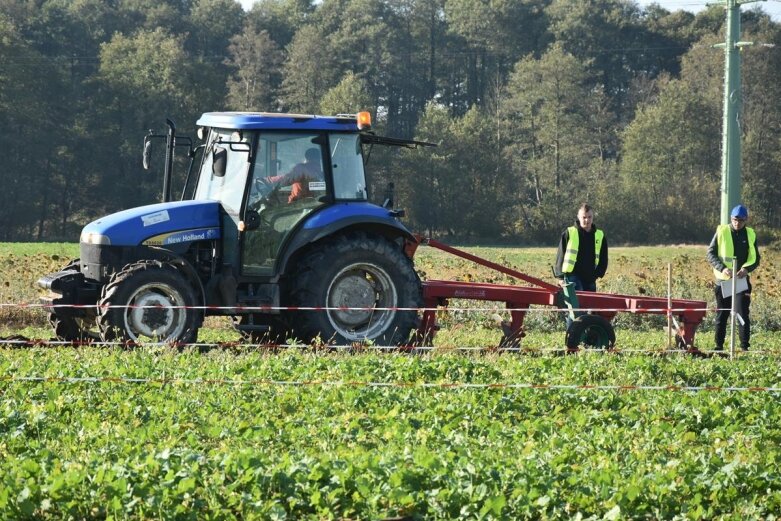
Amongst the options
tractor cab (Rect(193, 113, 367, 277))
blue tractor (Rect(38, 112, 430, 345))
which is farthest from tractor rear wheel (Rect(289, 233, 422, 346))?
tractor cab (Rect(193, 113, 367, 277))

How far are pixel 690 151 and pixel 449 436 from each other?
5607cm

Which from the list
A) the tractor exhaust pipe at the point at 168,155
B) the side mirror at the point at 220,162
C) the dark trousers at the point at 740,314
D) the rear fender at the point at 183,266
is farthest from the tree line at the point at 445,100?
the rear fender at the point at 183,266

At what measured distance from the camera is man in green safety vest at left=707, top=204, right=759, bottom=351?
47.7ft

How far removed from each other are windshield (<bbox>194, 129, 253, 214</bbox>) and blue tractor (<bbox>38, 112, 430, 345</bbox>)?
0.5 inches

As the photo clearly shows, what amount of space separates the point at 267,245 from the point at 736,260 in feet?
18.1

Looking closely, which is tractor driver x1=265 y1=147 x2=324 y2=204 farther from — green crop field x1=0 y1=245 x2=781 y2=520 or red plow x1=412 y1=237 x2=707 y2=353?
green crop field x1=0 y1=245 x2=781 y2=520

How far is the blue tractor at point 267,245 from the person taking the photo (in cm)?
1241

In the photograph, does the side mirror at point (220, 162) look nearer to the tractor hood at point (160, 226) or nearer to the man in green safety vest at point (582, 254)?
the tractor hood at point (160, 226)

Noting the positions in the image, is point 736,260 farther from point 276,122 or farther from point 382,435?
point 382,435

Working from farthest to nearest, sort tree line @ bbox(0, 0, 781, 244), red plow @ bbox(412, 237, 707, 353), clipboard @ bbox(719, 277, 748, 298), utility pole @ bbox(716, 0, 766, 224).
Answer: tree line @ bbox(0, 0, 781, 244)
utility pole @ bbox(716, 0, 766, 224)
clipboard @ bbox(719, 277, 748, 298)
red plow @ bbox(412, 237, 707, 353)

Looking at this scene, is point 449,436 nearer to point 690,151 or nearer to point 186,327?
point 186,327

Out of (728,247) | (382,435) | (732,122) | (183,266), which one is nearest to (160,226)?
(183,266)

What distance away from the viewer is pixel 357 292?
1309 cm

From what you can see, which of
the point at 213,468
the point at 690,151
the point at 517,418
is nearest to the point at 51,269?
the point at 517,418
